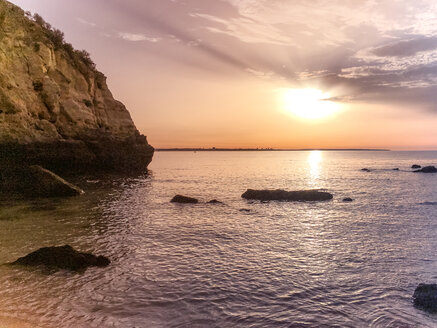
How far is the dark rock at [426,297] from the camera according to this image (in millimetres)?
7891

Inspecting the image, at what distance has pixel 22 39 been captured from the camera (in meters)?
35.3

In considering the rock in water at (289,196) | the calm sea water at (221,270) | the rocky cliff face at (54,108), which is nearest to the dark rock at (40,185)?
the rocky cliff face at (54,108)

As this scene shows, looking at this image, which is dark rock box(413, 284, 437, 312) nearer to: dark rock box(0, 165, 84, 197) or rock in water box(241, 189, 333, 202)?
rock in water box(241, 189, 333, 202)

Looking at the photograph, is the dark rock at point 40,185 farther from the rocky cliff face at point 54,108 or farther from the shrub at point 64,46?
the shrub at point 64,46

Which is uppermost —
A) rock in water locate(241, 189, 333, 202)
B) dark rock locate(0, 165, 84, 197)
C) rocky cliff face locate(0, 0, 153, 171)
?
rocky cliff face locate(0, 0, 153, 171)

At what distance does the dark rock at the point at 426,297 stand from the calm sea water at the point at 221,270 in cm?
26

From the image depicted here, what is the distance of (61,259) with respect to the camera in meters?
10.5

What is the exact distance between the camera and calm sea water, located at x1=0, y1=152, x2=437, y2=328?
7531 millimetres

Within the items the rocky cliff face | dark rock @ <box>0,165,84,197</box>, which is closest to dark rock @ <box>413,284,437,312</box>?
dark rock @ <box>0,165,84,197</box>

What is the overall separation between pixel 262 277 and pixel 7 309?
7.07 metres

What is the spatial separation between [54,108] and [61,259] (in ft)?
103

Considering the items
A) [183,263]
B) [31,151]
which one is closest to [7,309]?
[183,263]

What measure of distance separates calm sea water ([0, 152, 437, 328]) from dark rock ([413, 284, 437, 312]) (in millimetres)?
260

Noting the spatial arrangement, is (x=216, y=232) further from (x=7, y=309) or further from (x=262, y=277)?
(x=7, y=309)
